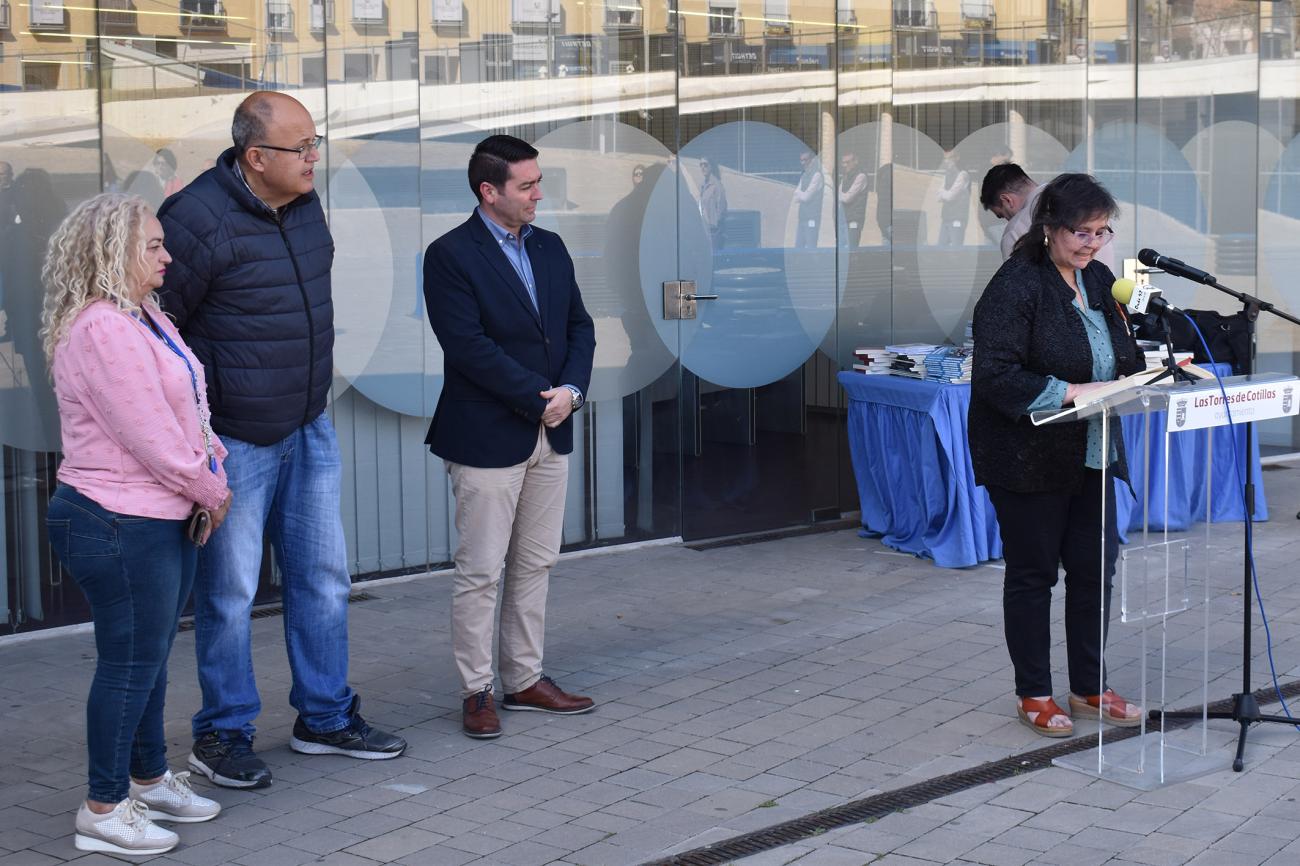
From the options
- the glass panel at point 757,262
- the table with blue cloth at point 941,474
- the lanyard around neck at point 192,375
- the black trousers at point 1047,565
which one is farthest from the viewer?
the glass panel at point 757,262

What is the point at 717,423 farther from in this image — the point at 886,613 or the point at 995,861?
the point at 995,861

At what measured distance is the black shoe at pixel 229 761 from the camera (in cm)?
485

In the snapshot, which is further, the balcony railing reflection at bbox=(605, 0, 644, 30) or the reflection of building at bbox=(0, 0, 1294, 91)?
the balcony railing reflection at bbox=(605, 0, 644, 30)

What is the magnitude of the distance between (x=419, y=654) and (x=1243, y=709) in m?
3.13

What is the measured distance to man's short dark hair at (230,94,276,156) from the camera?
4738 millimetres

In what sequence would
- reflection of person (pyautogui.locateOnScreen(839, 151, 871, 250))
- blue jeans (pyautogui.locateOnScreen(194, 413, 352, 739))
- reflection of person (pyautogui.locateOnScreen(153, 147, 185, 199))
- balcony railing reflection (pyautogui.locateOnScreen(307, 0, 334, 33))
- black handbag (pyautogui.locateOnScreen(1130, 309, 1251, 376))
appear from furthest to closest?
reflection of person (pyautogui.locateOnScreen(839, 151, 871, 250))
black handbag (pyautogui.locateOnScreen(1130, 309, 1251, 376))
balcony railing reflection (pyautogui.locateOnScreen(307, 0, 334, 33))
reflection of person (pyautogui.locateOnScreen(153, 147, 185, 199))
blue jeans (pyautogui.locateOnScreen(194, 413, 352, 739))

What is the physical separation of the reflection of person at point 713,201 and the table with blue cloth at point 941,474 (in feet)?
3.47

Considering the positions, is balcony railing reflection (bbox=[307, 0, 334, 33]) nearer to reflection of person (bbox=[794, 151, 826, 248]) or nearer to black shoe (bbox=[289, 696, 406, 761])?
reflection of person (bbox=[794, 151, 826, 248])

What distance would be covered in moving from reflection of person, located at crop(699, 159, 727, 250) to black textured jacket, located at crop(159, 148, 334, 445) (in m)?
3.97

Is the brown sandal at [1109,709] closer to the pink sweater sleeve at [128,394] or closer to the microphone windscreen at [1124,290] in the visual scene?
the microphone windscreen at [1124,290]

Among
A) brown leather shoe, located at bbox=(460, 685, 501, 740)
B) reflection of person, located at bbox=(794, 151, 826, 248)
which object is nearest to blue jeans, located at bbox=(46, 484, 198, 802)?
brown leather shoe, located at bbox=(460, 685, 501, 740)

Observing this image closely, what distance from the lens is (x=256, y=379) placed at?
15.6 feet

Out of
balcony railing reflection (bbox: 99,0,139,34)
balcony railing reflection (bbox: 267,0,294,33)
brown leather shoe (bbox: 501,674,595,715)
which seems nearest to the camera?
brown leather shoe (bbox: 501,674,595,715)

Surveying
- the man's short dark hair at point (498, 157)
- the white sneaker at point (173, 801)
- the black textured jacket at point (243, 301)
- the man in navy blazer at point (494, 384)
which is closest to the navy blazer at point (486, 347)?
the man in navy blazer at point (494, 384)
